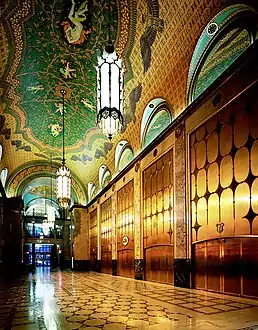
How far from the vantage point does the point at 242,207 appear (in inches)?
231

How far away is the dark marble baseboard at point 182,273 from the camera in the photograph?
770cm

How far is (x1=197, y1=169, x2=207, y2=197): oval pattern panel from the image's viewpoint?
7.29m

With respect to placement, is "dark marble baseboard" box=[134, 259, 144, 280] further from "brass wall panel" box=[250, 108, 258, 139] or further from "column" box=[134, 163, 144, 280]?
"brass wall panel" box=[250, 108, 258, 139]

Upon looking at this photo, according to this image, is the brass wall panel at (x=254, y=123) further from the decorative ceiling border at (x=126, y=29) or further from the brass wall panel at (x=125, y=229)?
the brass wall panel at (x=125, y=229)

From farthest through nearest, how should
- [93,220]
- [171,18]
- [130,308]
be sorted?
[93,220]
[171,18]
[130,308]

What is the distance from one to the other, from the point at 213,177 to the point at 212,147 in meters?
0.62

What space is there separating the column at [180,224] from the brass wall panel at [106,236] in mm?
7955

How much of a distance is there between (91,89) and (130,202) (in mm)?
4237

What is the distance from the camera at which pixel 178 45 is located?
7965 mm

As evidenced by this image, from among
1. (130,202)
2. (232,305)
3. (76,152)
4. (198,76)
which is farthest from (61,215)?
(232,305)

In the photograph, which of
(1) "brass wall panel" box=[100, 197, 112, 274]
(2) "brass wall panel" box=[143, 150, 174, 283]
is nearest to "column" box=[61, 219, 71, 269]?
(1) "brass wall panel" box=[100, 197, 112, 274]

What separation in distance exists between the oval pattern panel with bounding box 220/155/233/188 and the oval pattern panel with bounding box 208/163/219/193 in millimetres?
178

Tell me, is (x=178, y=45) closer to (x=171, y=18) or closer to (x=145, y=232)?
(x=171, y=18)

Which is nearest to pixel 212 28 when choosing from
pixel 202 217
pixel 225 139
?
pixel 225 139
